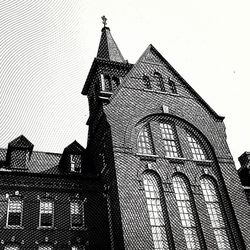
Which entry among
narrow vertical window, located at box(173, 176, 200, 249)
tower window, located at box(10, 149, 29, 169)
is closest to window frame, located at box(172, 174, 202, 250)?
narrow vertical window, located at box(173, 176, 200, 249)

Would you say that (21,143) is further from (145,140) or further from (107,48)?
(107,48)

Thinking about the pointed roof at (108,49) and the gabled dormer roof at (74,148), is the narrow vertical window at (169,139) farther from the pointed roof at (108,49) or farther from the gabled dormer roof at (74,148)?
the pointed roof at (108,49)

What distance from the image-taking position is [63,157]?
30719 millimetres

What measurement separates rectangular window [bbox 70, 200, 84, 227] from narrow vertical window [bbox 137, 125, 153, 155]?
5.43 meters

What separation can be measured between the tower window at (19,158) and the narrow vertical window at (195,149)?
1189cm

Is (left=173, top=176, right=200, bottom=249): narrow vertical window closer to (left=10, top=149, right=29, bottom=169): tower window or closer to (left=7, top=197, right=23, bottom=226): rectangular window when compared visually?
(left=7, top=197, right=23, bottom=226): rectangular window

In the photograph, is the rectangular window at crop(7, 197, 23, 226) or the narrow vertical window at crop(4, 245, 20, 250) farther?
the rectangular window at crop(7, 197, 23, 226)

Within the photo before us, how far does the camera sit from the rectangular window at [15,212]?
25703 millimetres

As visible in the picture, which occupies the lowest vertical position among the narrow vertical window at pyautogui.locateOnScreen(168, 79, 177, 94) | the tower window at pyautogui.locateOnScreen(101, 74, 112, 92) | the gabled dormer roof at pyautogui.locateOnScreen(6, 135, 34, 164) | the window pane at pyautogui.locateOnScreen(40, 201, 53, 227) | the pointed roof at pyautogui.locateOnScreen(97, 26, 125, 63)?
the window pane at pyautogui.locateOnScreen(40, 201, 53, 227)

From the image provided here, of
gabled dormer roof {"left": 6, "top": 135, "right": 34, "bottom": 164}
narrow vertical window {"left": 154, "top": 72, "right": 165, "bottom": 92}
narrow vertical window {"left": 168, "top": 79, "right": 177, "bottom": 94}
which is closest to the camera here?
gabled dormer roof {"left": 6, "top": 135, "right": 34, "bottom": 164}

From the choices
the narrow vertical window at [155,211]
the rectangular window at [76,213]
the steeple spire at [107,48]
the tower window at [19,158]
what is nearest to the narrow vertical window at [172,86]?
the steeple spire at [107,48]

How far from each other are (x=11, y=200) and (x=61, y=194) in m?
3.27

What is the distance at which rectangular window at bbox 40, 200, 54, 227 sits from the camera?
26234 millimetres

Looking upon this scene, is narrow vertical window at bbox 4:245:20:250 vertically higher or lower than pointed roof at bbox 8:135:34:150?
lower
